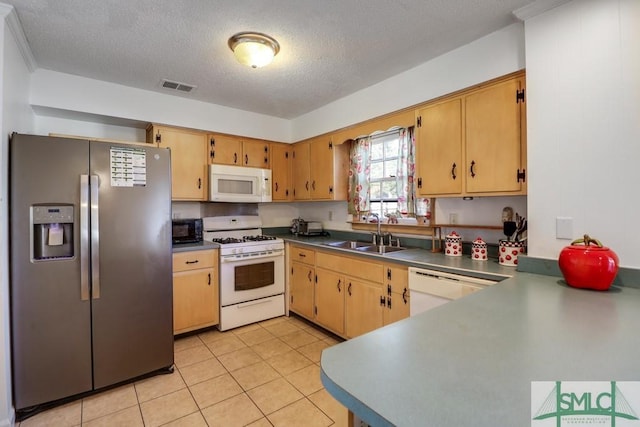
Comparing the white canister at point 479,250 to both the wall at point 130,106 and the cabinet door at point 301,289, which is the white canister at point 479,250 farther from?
the wall at point 130,106

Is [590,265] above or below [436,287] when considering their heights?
above

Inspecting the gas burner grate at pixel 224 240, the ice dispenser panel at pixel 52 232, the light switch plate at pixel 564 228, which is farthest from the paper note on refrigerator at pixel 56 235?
the light switch plate at pixel 564 228

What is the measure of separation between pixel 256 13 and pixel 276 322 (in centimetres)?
293

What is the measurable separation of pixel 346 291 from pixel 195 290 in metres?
1.52

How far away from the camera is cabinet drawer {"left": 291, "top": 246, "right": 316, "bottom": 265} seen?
320 cm

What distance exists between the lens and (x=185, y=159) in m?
3.23

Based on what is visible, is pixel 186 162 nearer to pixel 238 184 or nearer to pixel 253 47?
pixel 238 184

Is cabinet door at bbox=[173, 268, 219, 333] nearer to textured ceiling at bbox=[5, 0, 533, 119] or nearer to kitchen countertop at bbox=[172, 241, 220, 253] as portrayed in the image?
kitchen countertop at bbox=[172, 241, 220, 253]

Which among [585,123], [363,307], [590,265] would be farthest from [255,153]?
[590,265]

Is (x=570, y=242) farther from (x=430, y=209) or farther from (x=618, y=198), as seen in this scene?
(x=430, y=209)

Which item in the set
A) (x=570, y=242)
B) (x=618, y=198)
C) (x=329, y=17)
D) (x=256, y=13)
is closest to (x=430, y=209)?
(x=570, y=242)

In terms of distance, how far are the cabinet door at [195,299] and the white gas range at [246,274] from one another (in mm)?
97

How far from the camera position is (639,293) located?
4.57ft

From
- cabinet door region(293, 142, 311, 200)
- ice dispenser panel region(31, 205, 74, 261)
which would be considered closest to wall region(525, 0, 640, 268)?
cabinet door region(293, 142, 311, 200)
